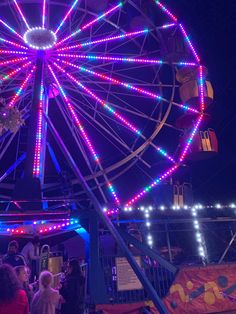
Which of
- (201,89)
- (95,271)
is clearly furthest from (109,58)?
(95,271)

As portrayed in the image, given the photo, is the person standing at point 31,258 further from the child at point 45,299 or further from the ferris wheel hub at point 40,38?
the ferris wheel hub at point 40,38

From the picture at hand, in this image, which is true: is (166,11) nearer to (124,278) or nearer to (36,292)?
(124,278)

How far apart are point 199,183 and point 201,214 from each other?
19.3m

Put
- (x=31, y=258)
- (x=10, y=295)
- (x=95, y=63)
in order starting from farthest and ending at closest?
(x=95, y=63) → (x=31, y=258) → (x=10, y=295)

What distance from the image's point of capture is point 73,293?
5168mm

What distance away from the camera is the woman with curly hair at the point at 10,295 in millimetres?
3004

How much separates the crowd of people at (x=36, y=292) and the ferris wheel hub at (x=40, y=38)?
324 inches

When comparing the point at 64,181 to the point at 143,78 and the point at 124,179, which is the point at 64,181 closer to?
the point at 143,78

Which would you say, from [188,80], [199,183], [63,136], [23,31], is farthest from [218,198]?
[23,31]

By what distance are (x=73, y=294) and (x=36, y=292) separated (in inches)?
24.2

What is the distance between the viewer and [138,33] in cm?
1263

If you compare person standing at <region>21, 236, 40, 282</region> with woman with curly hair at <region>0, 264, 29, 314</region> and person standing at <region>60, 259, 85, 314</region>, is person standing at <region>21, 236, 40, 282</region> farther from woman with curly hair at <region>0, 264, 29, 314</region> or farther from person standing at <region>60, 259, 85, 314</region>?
woman with curly hair at <region>0, 264, 29, 314</region>

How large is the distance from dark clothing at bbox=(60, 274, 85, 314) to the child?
1.94 feet

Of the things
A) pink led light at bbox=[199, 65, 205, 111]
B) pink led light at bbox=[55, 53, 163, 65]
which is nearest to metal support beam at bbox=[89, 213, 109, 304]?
pink led light at bbox=[55, 53, 163, 65]
